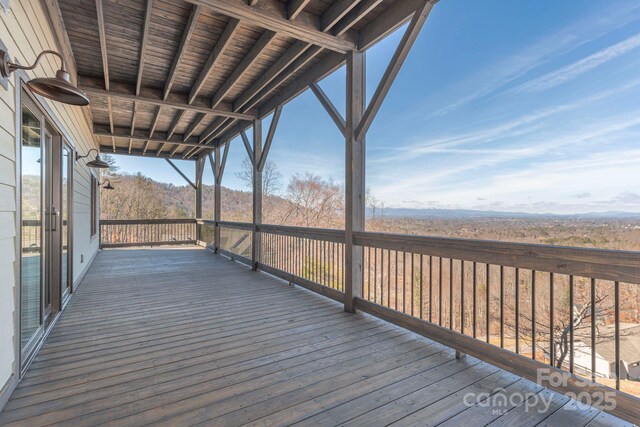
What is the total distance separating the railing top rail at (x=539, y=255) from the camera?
170 cm

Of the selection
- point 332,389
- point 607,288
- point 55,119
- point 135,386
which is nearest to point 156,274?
point 55,119

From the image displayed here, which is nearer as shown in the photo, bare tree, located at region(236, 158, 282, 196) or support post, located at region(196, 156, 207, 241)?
support post, located at region(196, 156, 207, 241)

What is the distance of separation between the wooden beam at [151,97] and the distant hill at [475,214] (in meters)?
3.55

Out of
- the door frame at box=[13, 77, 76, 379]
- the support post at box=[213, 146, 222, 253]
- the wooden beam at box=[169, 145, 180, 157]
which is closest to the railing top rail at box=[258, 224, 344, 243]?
the door frame at box=[13, 77, 76, 379]

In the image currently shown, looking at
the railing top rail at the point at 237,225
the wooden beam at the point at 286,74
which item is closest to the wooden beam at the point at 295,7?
the wooden beam at the point at 286,74

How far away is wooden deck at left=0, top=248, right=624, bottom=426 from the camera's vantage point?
1761mm

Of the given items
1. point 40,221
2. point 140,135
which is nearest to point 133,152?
point 140,135

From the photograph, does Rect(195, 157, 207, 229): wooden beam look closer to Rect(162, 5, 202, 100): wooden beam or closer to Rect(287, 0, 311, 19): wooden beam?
Rect(162, 5, 202, 100): wooden beam

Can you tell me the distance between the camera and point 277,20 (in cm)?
308

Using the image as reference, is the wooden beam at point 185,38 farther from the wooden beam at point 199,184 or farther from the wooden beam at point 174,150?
the wooden beam at point 199,184

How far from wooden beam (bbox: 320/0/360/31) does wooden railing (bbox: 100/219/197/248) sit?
9002 millimetres

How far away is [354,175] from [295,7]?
1837 millimetres

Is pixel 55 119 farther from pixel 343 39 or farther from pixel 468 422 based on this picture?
pixel 468 422

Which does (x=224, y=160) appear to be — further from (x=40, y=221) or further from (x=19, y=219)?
(x=19, y=219)
